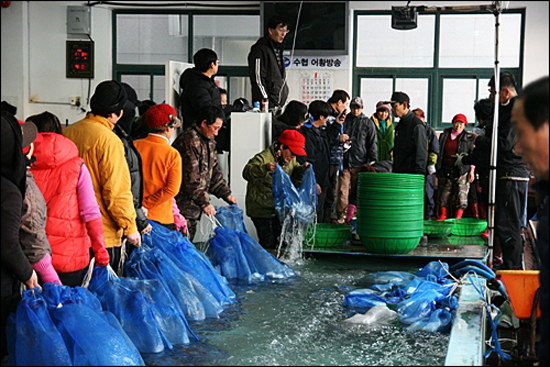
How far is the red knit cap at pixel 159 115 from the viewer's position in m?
4.77

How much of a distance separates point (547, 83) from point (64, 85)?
34.6ft

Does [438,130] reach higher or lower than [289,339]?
higher

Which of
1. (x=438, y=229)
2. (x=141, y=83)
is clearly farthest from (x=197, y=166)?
(x=141, y=83)

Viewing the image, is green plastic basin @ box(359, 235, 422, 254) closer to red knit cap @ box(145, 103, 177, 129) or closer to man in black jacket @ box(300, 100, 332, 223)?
man in black jacket @ box(300, 100, 332, 223)

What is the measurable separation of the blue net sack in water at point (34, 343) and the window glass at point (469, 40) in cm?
956

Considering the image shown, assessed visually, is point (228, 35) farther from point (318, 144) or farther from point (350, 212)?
point (318, 144)

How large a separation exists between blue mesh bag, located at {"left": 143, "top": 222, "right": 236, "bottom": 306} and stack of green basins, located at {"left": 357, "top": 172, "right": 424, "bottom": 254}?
5.93 ft

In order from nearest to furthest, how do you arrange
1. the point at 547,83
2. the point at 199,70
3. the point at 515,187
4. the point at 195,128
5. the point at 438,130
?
the point at 547,83 → the point at 195,128 → the point at 515,187 → the point at 199,70 → the point at 438,130

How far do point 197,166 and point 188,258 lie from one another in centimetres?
105

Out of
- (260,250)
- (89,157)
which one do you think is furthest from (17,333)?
(260,250)

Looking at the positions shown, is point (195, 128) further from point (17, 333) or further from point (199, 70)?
point (17, 333)

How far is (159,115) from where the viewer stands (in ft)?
15.7

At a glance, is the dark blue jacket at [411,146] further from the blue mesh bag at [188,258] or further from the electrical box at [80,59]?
the electrical box at [80,59]

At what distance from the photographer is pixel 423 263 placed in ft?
19.9
